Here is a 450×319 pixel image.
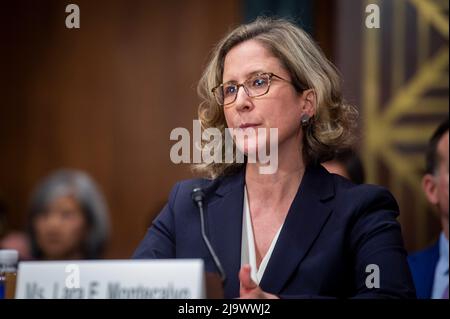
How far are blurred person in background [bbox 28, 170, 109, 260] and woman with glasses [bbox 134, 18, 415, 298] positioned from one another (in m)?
1.08

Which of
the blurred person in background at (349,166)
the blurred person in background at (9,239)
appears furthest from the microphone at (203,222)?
the blurred person in background at (9,239)

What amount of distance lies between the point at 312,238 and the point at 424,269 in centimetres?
102

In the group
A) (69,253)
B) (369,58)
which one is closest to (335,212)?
(69,253)

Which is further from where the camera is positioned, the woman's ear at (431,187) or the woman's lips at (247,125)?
the woman's ear at (431,187)

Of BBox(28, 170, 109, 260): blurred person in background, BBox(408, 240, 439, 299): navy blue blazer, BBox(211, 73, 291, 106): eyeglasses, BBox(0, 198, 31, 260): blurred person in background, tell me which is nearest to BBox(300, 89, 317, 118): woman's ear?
BBox(211, 73, 291, 106): eyeglasses

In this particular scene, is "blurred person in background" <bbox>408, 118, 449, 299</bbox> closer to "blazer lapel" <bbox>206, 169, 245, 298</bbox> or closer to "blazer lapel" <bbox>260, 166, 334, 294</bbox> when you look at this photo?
"blazer lapel" <bbox>260, 166, 334, 294</bbox>

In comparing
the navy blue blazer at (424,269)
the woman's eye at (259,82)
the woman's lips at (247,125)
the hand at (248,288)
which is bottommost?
the navy blue blazer at (424,269)

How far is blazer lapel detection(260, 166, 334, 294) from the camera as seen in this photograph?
6.94 ft

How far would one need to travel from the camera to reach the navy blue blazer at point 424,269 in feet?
9.71

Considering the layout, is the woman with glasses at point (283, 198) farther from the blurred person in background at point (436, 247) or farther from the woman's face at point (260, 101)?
the blurred person in background at point (436, 247)

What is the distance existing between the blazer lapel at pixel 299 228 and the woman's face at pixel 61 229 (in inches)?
52.9

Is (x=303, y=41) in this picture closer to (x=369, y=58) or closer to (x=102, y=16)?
(x=369, y=58)

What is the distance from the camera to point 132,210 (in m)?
5.00

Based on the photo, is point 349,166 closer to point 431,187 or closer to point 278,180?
point 431,187
